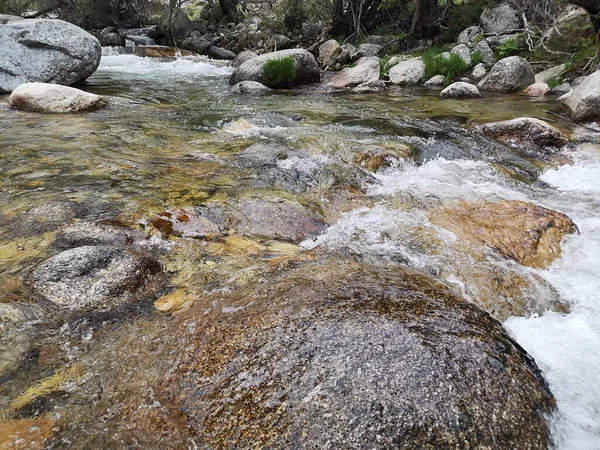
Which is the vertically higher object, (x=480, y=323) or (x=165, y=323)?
(x=480, y=323)

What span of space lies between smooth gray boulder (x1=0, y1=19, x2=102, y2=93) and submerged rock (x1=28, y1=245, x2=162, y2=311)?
779cm

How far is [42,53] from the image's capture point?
8586 mm

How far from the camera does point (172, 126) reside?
6477mm

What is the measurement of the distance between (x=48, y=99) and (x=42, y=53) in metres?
2.28

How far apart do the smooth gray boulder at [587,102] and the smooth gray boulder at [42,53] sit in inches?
377

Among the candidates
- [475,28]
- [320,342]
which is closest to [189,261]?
[320,342]

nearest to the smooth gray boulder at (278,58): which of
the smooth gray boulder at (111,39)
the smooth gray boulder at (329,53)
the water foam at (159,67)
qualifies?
the smooth gray boulder at (329,53)

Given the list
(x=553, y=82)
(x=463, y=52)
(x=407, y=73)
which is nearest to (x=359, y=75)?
(x=407, y=73)

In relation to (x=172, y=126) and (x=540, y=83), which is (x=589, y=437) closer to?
(x=172, y=126)

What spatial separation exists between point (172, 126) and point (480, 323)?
5.62 meters

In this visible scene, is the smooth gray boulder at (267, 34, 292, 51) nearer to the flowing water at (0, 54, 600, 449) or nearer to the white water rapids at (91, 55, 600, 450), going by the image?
the flowing water at (0, 54, 600, 449)

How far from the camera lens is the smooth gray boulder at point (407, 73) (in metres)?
10.8

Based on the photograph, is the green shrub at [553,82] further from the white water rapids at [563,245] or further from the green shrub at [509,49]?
the white water rapids at [563,245]

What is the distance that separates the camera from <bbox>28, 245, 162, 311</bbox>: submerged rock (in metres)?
2.36
